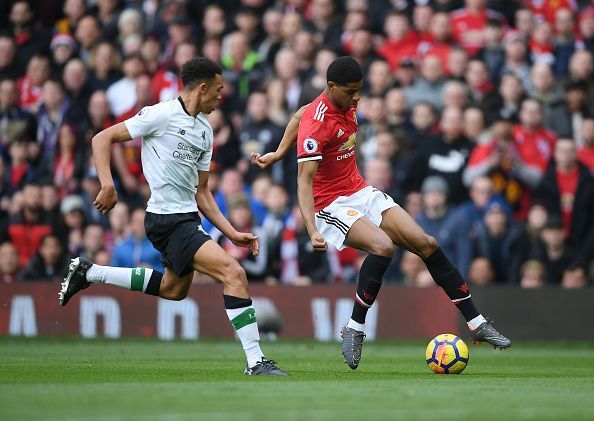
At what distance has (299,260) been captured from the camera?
57.7 feet

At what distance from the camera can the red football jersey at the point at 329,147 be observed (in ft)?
35.7

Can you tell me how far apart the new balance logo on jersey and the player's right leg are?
1.84 meters

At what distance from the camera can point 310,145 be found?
10.8 m

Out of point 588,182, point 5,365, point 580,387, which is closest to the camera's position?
point 580,387

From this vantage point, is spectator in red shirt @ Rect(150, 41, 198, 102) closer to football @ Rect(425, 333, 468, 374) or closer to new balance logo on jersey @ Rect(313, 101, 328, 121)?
new balance logo on jersey @ Rect(313, 101, 328, 121)

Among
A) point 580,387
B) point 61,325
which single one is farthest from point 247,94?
point 580,387

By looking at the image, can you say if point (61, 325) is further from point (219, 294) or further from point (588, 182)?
point (588, 182)

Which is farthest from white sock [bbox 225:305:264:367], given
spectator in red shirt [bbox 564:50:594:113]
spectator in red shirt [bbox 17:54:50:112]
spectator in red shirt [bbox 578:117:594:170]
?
spectator in red shirt [bbox 17:54:50:112]

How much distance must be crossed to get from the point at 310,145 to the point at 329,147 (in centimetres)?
41

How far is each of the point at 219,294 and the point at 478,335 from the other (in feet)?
22.7

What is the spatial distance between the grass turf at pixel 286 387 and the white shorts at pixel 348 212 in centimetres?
129

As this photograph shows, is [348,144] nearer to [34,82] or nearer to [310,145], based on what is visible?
[310,145]

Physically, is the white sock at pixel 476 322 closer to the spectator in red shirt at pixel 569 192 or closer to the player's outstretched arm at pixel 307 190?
the player's outstretched arm at pixel 307 190

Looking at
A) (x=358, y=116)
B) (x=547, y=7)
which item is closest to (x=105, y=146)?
(x=358, y=116)
